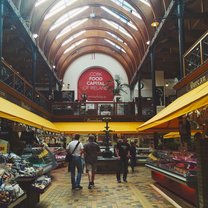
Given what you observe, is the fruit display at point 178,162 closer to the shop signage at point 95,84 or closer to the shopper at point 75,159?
the shopper at point 75,159

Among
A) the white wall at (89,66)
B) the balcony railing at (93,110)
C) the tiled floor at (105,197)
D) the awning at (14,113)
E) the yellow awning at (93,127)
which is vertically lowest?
the tiled floor at (105,197)

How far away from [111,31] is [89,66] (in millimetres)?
6644

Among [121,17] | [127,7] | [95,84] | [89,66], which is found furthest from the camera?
[95,84]

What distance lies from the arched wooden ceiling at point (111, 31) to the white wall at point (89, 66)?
→ 1.55 feet

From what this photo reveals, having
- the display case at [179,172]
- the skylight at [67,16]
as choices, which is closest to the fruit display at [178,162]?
the display case at [179,172]

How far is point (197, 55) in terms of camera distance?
908 centimetres

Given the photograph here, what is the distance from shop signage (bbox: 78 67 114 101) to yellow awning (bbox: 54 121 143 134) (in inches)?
369

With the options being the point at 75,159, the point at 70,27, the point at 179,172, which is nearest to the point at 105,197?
the point at 75,159

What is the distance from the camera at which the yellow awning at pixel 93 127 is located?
2002 centimetres

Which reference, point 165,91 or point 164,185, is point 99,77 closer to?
point 165,91

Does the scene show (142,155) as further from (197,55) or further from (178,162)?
(178,162)

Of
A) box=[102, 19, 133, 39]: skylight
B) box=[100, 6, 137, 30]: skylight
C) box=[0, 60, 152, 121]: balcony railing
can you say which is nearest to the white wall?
box=[102, 19, 133, 39]: skylight

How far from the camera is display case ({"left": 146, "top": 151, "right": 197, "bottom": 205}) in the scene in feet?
18.9

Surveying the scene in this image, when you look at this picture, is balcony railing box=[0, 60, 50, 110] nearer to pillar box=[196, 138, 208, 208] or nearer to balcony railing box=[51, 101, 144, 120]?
balcony railing box=[51, 101, 144, 120]
